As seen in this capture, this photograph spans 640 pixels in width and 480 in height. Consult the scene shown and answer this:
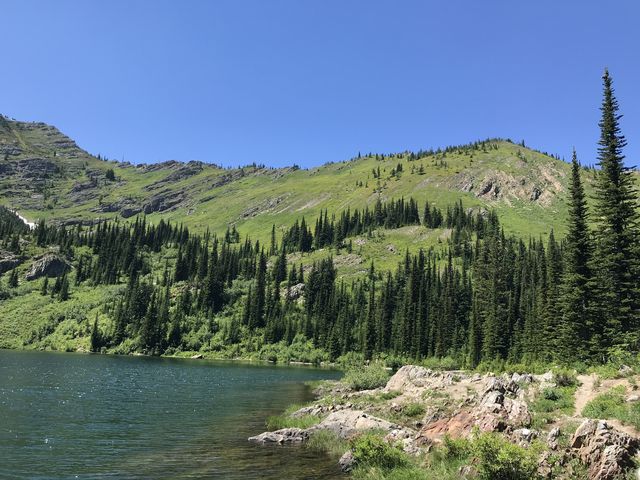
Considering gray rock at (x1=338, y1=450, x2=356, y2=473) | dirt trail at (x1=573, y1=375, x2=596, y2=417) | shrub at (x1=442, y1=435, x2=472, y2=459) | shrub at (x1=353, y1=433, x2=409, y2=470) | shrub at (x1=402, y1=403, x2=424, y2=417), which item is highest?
dirt trail at (x1=573, y1=375, x2=596, y2=417)

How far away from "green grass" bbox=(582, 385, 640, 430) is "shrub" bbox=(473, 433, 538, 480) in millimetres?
6222

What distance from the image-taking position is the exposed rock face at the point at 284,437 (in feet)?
108

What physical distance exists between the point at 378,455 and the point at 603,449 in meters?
10.5

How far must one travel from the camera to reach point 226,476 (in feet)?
80.7

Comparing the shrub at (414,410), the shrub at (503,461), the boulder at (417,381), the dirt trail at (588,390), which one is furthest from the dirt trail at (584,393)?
the boulder at (417,381)

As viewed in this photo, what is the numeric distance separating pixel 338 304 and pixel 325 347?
23.7 m

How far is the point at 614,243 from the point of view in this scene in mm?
50906

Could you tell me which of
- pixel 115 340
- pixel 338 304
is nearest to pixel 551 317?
pixel 338 304

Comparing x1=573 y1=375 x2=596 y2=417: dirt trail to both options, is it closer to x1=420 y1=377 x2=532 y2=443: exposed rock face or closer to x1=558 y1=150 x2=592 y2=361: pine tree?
x1=420 y1=377 x2=532 y2=443: exposed rock face

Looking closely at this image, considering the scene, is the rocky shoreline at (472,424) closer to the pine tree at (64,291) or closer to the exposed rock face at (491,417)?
the exposed rock face at (491,417)

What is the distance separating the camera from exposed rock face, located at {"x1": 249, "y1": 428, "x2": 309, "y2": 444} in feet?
108

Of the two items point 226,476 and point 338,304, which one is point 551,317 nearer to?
point 226,476

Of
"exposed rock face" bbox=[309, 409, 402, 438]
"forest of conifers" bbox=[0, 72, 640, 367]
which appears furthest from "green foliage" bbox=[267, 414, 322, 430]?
"forest of conifers" bbox=[0, 72, 640, 367]

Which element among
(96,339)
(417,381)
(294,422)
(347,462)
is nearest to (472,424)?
(347,462)
